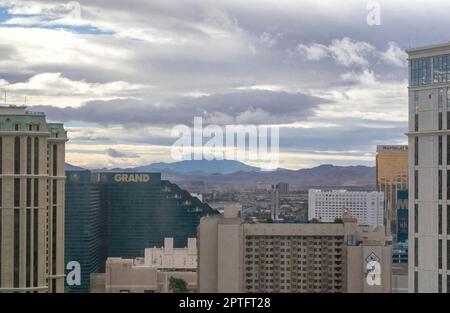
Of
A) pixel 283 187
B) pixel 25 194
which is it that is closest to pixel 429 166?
pixel 283 187

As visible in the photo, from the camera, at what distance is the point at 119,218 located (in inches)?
329

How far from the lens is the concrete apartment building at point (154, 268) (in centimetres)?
550

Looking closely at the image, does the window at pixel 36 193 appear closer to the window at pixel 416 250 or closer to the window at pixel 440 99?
the window at pixel 416 250

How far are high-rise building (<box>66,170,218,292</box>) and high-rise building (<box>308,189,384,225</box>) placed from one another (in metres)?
1.07

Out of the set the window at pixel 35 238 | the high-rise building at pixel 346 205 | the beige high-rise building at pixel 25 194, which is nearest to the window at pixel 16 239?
the beige high-rise building at pixel 25 194

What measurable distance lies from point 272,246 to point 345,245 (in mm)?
678

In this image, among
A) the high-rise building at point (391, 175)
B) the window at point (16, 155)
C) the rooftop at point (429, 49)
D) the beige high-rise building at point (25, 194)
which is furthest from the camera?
the window at point (16, 155)

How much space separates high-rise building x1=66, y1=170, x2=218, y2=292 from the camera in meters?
6.84

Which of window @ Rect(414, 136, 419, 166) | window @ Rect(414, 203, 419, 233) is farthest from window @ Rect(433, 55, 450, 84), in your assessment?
window @ Rect(414, 203, 419, 233)

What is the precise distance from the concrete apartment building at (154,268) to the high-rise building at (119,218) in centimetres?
11

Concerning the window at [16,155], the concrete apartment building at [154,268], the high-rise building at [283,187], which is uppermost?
the window at [16,155]
